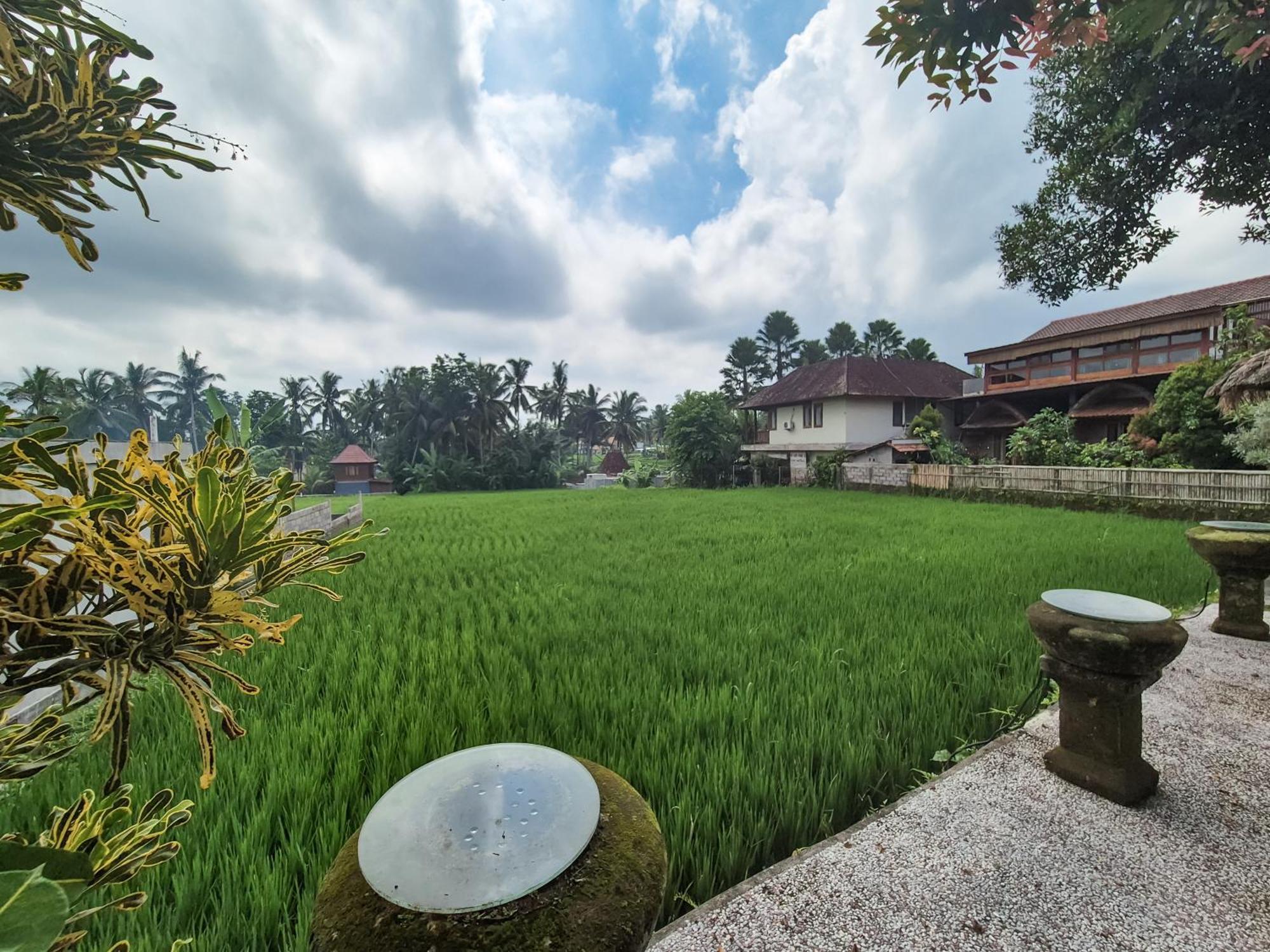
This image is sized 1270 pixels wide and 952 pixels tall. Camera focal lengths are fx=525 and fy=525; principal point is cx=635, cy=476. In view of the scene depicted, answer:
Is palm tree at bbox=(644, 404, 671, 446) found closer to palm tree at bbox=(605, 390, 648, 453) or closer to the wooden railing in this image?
palm tree at bbox=(605, 390, 648, 453)

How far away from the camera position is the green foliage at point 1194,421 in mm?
12148

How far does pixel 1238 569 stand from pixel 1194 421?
12.1 m

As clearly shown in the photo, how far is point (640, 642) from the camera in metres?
3.87

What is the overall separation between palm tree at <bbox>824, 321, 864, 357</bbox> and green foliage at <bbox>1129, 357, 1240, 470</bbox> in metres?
31.4

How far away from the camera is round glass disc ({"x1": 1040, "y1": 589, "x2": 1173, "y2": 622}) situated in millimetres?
2043

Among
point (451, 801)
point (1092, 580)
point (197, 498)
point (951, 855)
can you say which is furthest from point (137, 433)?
point (1092, 580)

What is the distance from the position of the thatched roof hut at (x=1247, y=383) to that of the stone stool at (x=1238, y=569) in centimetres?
230

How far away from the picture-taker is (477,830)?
3.14 ft

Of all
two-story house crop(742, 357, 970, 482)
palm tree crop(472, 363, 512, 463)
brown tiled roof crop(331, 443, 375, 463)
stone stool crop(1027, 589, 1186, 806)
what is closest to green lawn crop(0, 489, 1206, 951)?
stone stool crop(1027, 589, 1186, 806)

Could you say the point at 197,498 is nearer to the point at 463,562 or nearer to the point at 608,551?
the point at 463,562

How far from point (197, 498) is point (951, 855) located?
7.95 ft

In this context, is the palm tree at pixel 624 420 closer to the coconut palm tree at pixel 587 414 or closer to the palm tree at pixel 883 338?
the coconut palm tree at pixel 587 414

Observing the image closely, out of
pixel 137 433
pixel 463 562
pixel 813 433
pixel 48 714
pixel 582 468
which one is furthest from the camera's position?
pixel 582 468

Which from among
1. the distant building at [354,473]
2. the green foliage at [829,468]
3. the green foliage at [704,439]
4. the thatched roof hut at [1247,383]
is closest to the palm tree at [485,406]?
the distant building at [354,473]
